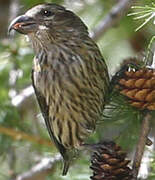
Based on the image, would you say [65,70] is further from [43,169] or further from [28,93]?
[28,93]

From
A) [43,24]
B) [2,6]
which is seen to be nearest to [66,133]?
[43,24]

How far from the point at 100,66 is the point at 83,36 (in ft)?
0.68

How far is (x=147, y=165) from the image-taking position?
12.3 feet

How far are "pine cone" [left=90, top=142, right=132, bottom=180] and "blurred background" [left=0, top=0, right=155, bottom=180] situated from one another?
596 mm

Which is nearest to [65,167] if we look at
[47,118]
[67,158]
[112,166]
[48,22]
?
[67,158]

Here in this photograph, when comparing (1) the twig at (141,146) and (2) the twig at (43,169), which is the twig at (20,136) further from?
(1) the twig at (141,146)

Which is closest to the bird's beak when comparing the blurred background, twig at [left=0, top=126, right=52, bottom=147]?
the blurred background

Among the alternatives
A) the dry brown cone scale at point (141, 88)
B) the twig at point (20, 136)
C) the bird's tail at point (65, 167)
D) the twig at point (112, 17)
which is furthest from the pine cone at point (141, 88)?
the twig at point (112, 17)

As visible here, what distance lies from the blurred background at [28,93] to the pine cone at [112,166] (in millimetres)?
596

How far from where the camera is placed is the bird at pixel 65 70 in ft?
12.5

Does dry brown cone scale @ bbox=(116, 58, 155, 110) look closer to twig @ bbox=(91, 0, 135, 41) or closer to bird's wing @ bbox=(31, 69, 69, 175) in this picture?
bird's wing @ bbox=(31, 69, 69, 175)

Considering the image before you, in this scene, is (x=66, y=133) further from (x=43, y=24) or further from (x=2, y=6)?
(x=2, y=6)

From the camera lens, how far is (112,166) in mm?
3105

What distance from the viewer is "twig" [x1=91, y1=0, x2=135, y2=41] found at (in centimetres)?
462
